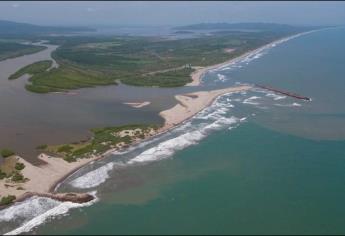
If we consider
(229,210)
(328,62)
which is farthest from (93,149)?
(328,62)

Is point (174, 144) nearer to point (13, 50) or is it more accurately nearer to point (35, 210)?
point (35, 210)

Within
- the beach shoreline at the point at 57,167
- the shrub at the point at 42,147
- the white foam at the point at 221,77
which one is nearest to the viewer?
the beach shoreline at the point at 57,167

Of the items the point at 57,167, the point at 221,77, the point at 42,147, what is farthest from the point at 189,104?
the point at 57,167

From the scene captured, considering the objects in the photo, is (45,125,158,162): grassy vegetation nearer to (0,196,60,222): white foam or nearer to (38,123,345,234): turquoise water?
(38,123,345,234): turquoise water

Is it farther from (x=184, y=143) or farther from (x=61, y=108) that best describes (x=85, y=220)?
(x=61, y=108)

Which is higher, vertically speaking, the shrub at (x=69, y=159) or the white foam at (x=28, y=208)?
the shrub at (x=69, y=159)

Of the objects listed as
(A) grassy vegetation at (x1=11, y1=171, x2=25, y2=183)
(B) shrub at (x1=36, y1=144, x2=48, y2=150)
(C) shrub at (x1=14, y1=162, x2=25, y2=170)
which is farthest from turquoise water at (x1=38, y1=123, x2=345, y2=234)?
(B) shrub at (x1=36, y1=144, x2=48, y2=150)

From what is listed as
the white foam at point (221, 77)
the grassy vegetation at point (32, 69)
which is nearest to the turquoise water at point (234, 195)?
the white foam at point (221, 77)

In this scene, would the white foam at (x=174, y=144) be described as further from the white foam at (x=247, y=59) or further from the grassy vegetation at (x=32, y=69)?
the white foam at (x=247, y=59)
